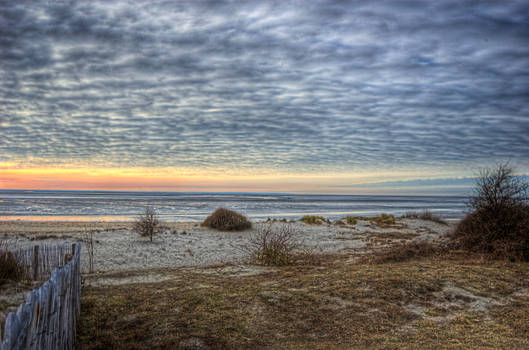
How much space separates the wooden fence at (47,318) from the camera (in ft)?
9.01

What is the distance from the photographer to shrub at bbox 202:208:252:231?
19.8m

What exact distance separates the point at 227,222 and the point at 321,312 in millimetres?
13923

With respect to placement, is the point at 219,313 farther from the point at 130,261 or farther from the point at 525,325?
the point at 130,261

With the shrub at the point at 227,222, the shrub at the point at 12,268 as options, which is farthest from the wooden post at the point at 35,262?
the shrub at the point at 227,222

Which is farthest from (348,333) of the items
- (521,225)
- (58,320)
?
(521,225)

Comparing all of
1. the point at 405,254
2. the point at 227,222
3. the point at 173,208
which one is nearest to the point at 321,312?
the point at 405,254

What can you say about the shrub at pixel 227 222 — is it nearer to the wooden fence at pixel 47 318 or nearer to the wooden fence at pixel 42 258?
the wooden fence at pixel 42 258

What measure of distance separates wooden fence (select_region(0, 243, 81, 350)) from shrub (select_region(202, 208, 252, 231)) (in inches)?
565

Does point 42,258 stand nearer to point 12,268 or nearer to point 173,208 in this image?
point 12,268

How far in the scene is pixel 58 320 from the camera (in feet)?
13.1

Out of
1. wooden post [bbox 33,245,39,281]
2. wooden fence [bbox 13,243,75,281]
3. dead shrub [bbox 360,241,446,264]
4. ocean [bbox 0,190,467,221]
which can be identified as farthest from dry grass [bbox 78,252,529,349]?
ocean [bbox 0,190,467,221]

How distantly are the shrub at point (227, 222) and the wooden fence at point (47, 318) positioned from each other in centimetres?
1435

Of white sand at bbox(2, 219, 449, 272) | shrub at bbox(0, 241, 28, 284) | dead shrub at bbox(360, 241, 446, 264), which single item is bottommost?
white sand at bbox(2, 219, 449, 272)

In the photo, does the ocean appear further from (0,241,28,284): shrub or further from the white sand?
(0,241,28,284): shrub
